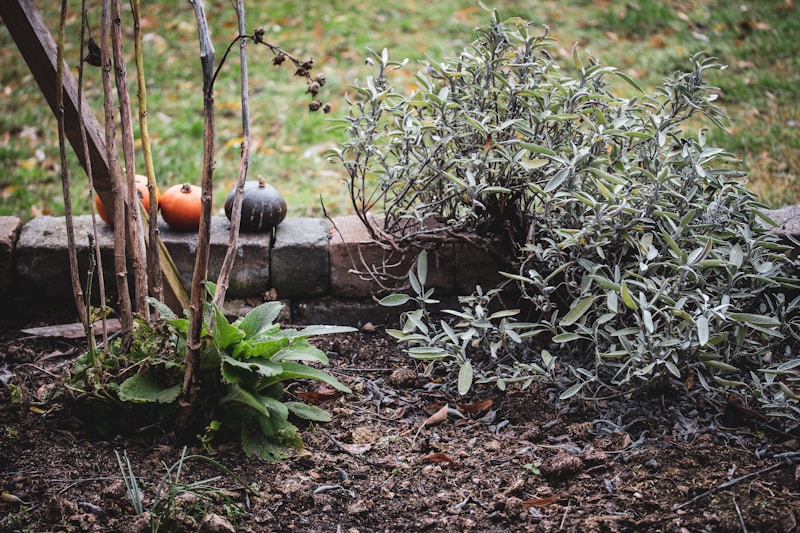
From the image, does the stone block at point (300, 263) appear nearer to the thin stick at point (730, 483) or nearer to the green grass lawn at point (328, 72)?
the green grass lawn at point (328, 72)

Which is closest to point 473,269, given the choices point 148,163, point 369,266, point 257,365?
point 369,266

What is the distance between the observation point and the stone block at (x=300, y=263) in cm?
299

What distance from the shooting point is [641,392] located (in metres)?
2.41

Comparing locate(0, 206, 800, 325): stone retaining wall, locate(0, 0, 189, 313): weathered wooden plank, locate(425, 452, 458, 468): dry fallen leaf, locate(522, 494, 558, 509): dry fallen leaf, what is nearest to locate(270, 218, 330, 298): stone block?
locate(0, 206, 800, 325): stone retaining wall

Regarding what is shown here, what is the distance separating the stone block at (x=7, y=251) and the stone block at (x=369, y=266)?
135cm

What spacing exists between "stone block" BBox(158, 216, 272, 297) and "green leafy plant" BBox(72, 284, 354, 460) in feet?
2.43

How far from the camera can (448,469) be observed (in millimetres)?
2145

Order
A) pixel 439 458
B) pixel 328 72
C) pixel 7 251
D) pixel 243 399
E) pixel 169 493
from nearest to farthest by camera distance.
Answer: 1. pixel 169 493
2. pixel 243 399
3. pixel 439 458
4. pixel 7 251
5. pixel 328 72

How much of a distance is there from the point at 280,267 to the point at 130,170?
3.30ft

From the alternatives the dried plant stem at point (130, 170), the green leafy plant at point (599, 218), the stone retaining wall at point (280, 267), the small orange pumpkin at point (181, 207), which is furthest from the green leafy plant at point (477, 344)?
the small orange pumpkin at point (181, 207)

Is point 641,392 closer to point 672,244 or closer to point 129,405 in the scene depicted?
point 672,244

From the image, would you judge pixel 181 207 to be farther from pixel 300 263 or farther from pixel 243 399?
pixel 243 399

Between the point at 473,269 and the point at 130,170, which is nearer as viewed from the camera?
the point at 130,170

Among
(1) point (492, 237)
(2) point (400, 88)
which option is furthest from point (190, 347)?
(2) point (400, 88)
